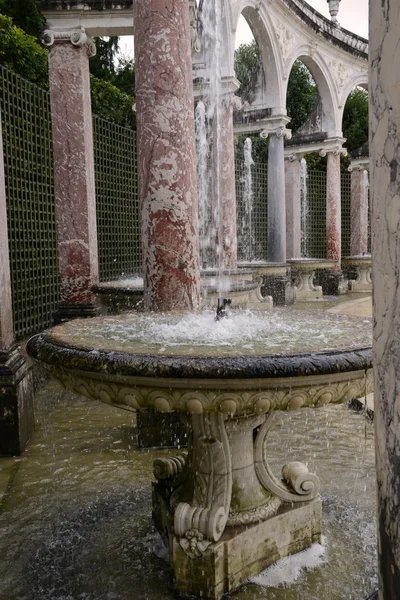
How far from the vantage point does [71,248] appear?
6938mm

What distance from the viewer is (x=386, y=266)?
1.12 metres

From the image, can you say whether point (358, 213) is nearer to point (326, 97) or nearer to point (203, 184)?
point (326, 97)

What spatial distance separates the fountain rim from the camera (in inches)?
85.2

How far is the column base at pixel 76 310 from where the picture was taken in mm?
7035

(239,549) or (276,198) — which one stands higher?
(276,198)

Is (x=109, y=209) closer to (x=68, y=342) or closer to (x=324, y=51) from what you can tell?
(x=68, y=342)

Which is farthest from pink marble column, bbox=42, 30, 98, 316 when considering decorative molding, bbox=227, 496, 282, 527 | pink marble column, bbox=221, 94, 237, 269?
decorative molding, bbox=227, 496, 282, 527

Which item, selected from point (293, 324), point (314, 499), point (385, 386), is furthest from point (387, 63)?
point (314, 499)

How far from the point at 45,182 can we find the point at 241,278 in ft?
10.5

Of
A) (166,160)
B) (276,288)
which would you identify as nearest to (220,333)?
(166,160)

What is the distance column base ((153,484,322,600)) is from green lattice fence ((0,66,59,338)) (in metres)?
4.35

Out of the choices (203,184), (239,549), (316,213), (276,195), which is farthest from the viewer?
(316,213)

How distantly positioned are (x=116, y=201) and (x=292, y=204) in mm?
8077

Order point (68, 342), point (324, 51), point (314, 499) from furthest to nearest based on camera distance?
point (324, 51) → point (314, 499) → point (68, 342)
